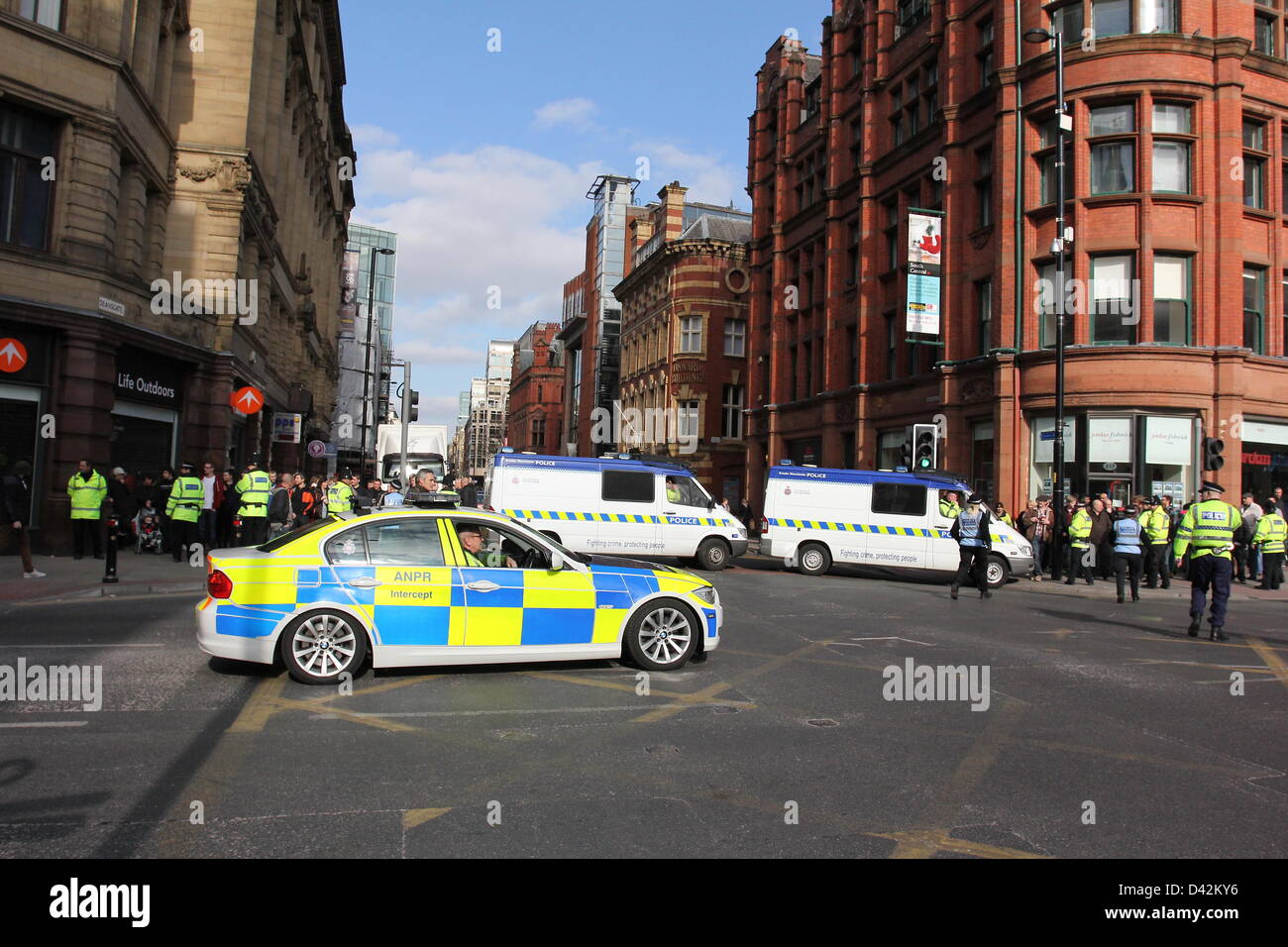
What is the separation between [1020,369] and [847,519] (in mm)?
7567

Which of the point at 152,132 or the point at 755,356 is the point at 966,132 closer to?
the point at 755,356

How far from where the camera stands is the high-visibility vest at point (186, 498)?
1758cm

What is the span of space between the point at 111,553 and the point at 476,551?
7.96 metres

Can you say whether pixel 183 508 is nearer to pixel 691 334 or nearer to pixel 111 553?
pixel 111 553

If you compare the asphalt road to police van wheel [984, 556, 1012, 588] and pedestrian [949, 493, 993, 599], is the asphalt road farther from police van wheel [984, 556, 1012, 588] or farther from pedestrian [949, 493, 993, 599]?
police van wheel [984, 556, 1012, 588]

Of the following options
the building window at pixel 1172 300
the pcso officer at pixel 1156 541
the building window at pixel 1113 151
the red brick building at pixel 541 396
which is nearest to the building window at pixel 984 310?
the building window at pixel 1113 151

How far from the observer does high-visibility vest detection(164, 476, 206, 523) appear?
17.6 m

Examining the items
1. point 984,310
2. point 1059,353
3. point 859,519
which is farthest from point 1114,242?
point 859,519

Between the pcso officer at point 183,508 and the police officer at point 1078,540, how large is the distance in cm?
1783

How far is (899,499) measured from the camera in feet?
67.7

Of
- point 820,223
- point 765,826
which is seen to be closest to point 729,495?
point 820,223

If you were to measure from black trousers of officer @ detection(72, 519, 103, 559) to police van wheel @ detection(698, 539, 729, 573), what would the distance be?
11989 millimetres

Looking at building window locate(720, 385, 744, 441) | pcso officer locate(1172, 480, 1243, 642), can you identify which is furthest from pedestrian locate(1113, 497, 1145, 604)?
building window locate(720, 385, 744, 441)

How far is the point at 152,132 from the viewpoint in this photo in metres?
21.1
